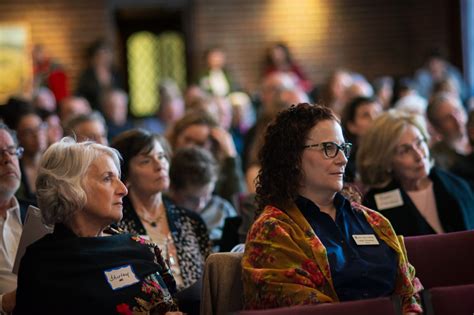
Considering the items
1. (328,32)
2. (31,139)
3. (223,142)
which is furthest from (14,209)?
(328,32)

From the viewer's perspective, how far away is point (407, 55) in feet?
41.5

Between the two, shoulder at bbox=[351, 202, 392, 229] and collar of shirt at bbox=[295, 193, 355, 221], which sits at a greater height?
collar of shirt at bbox=[295, 193, 355, 221]

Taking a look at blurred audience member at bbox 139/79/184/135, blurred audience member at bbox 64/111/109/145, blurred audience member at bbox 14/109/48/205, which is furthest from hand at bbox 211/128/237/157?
blurred audience member at bbox 139/79/184/135

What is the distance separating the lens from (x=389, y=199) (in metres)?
4.45

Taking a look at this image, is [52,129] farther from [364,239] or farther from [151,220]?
[364,239]

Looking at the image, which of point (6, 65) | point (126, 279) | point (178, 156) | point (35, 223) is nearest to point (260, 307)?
point (126, 279)

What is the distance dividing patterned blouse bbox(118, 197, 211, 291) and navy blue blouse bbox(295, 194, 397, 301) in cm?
102

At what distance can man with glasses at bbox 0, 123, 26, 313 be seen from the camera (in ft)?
12.4

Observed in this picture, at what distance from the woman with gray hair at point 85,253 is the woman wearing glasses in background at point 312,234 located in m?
0.42

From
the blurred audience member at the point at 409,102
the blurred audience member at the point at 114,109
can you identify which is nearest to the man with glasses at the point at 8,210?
the blurred audience member at the point at 409,102

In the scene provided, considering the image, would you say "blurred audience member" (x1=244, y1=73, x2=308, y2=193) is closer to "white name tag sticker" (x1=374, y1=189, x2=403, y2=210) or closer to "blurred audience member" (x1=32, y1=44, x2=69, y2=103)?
"white name tag sticker" (x1=374, y1=189, x2=403, y2=210)

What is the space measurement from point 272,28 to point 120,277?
9232mm

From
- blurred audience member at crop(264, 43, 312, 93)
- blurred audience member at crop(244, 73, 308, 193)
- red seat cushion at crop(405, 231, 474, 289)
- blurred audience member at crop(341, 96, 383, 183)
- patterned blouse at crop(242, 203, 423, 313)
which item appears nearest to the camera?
patterned blouse at crop(242, 203, 423, 313)

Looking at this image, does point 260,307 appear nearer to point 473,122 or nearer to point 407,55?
→ point 473,122
